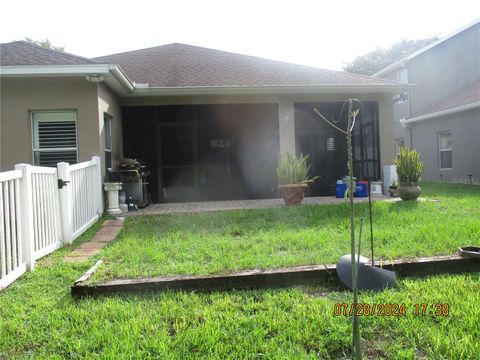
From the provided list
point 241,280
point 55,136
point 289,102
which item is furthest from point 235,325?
point 289,102

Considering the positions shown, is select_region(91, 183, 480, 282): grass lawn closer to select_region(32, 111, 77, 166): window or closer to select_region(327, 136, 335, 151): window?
select_region(32, 111, 77, 166): window

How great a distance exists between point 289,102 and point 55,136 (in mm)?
5484

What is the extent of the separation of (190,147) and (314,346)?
7.88 meters

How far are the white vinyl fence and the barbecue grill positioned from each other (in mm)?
1699

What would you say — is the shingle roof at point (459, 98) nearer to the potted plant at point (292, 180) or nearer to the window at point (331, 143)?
the window at point (331, 143)

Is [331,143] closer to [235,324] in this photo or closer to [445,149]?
[445,149]

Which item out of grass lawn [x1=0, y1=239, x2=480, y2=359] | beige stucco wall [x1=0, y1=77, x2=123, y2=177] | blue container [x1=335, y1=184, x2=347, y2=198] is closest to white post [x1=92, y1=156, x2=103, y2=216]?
beige stucco wall [x1=0, y1=77, x2=123, y2=177]

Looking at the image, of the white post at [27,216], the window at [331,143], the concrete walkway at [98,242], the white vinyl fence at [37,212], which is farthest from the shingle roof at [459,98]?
the white post at [27,216]

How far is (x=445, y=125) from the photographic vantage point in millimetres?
14508

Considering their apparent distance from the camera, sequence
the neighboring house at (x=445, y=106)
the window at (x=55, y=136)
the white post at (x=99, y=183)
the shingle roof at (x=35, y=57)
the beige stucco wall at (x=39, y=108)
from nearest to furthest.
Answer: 1. the shingle roof at (x=35, y=57)
2. the white post at (x=99, y=183)
3. the beige stucco wall at (x=39, y=108)
4. the window at (x=55, y=136)
5. the neighboring house at (x=445, y=106)

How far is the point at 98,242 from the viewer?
512 cm

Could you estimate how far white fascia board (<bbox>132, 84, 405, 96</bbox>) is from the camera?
8826mm

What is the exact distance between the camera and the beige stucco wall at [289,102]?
9398mm

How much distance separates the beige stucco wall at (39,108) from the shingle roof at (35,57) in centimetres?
40
